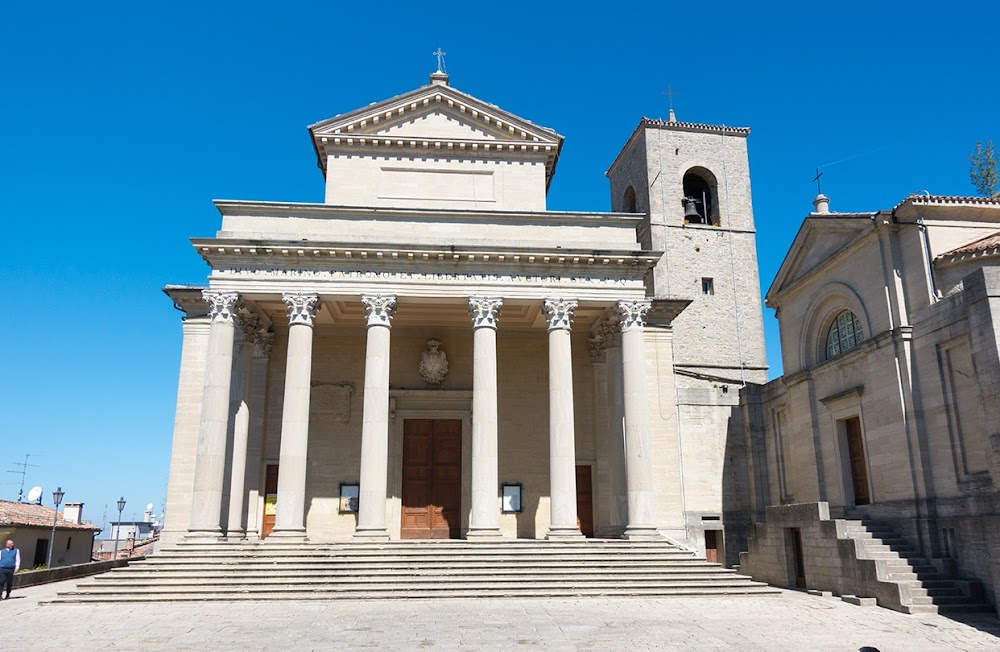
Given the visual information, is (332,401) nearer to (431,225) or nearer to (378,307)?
(378,307)

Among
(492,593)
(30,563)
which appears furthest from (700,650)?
(30,563)

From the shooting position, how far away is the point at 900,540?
58.4 ft

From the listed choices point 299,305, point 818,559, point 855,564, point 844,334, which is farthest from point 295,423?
point 844,334

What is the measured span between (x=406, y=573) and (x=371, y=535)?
2310mm

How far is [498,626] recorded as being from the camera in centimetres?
1289

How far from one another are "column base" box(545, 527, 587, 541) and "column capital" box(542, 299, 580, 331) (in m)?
5.81

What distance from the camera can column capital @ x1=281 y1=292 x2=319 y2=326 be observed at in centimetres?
2106

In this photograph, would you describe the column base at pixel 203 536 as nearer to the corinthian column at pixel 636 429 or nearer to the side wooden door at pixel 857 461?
the corinthian column at pixel 636 429

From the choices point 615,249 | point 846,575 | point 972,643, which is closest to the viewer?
point 972,643

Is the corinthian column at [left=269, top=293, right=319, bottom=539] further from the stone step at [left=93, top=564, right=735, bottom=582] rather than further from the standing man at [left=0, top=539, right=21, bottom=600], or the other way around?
the standing man at [left=0, top=539, right=21, bottom=600]

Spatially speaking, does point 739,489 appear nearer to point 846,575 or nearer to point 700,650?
point 846,575

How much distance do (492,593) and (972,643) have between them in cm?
929

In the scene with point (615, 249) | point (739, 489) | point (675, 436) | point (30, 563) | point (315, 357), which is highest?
point (615, 249)

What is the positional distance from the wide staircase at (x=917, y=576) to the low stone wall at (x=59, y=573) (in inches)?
860
